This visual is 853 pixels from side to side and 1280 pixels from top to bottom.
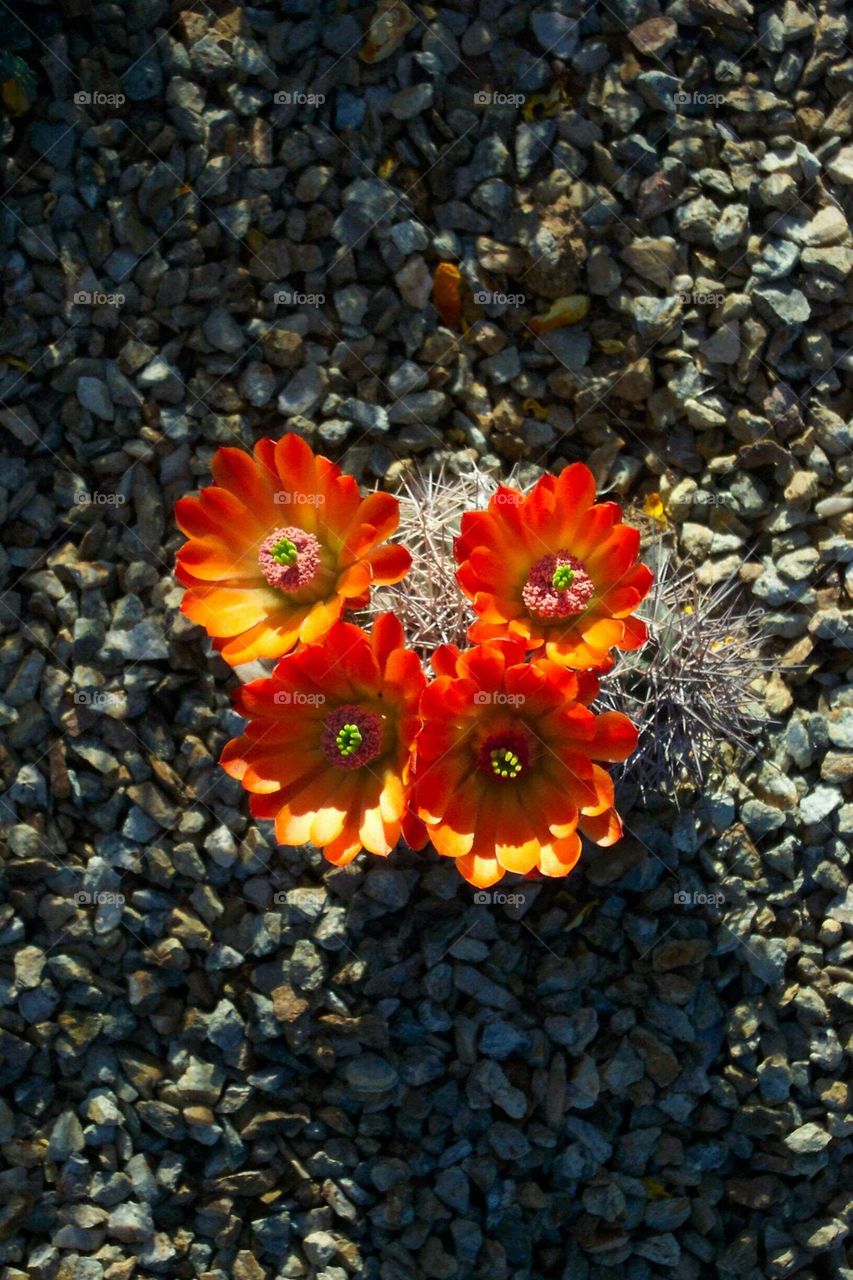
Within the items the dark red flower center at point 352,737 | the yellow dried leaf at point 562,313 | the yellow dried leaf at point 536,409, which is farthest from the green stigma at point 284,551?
the yellow dried leaf at point 562,313

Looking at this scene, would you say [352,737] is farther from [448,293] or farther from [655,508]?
[448,293]

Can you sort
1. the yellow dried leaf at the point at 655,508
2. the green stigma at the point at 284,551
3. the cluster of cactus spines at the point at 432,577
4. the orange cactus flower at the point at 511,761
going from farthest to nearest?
the yellow dried leaf at the point at 655,508, the cluster of cactus spines at the point at 432,577, the green stigma at the point at 284,551, the orange cactus flower at the point at 511,761

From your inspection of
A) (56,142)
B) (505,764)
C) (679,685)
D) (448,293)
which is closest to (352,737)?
(505,764)

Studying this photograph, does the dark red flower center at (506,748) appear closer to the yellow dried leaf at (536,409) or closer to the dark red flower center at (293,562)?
the dark red flower center at (293,562)

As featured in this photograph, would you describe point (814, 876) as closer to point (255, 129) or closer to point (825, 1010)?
point (825, 1010)

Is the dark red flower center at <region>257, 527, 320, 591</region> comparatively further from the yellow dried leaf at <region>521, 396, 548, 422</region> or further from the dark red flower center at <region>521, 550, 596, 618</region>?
the yellow dried leaf at <region>521, 396, 548, 422</region>

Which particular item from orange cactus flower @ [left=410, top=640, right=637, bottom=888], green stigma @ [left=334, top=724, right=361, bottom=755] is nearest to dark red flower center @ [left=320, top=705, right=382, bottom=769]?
green stigma @ [left=334, top=724, right=361, bottom=755]
